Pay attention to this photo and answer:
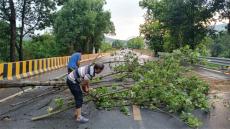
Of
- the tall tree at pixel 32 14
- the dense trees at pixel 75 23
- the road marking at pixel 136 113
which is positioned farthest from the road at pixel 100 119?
the dense trees at pixel 75 23

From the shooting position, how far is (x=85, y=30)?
69438 mm

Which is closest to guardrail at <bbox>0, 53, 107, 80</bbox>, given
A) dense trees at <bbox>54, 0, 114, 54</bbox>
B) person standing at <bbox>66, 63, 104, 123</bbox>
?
person standing at <bbox>66, 63, 104, 123</bbox>

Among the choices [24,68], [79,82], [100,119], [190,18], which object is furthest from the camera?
[190,18]

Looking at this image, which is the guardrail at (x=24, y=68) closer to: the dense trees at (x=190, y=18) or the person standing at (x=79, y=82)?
the person standing at (x=79, y=82)

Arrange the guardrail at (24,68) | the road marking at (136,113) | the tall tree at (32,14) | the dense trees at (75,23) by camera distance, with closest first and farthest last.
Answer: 1. the road marking at (136,113)
2. the guardrail at (24,68)
3. the tall tree at (32,14)
4. the dense trees at (75,23)

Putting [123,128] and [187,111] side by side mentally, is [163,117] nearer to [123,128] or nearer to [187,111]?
[187,111]

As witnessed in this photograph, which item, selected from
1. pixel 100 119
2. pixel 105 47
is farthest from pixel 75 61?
pixel 105 47

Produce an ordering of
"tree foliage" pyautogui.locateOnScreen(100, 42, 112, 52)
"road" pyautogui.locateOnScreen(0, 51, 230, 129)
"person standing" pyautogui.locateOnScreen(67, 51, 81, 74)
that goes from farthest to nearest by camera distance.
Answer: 1. "tree foliage" pyautogui.locateOnScreen(100, 42, 112, 52)
2. "person standing" pyautogui.locateOnScreen(67, 51, 81, 74)
3. "road" pyautogui.locateOnScreen(0, 51, 230, 129)

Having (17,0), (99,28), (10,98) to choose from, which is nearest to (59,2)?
(17,0)

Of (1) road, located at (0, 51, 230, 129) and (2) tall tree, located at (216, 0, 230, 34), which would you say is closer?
(1) road, located at (0, 51, 230, 129)

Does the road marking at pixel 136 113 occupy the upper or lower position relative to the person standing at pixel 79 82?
lower

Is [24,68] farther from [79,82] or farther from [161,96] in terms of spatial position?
[79,82]

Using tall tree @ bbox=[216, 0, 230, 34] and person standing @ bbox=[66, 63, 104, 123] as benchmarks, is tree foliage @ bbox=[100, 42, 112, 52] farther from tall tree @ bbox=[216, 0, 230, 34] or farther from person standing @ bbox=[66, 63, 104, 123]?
tall tree @ bbox=[216, 0, 230, 34]

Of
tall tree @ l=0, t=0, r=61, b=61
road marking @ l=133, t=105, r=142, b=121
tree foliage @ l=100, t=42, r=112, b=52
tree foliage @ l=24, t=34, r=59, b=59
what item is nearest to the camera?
road marking @ l=133, t=105, r=142, b=121
